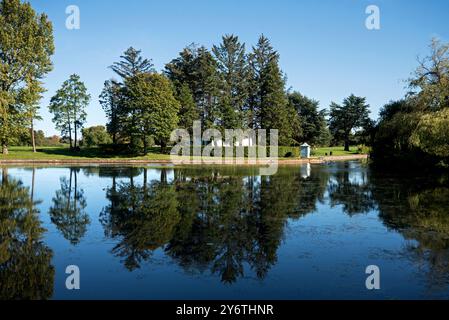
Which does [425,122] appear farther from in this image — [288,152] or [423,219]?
[288,152]

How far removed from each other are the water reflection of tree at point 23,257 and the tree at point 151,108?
37.5 metres

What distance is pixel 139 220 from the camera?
42.0ft

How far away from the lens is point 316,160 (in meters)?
56.0

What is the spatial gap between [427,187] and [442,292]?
1732 centimetres

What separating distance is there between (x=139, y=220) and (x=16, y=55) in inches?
1638

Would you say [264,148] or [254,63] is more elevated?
[254,63]

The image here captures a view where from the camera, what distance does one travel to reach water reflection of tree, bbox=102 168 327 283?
8914mm

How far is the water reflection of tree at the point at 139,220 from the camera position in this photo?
31.5ft

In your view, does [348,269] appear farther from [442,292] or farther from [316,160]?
[316,160]

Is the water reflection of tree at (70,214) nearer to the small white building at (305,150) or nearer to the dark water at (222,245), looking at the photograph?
the dark water at (222,245)

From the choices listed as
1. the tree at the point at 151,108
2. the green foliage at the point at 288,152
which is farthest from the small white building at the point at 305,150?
the tree at the point at 151,108

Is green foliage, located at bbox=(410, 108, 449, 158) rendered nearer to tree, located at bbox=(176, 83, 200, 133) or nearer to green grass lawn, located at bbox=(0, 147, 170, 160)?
green grass lawn, located at bbox=(0, 147, 170, 160)

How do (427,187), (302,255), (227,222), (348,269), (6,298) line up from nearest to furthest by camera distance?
(6,298), (348,269), (302,255), (227,222), (427,187)

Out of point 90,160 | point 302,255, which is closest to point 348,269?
point 302,255
